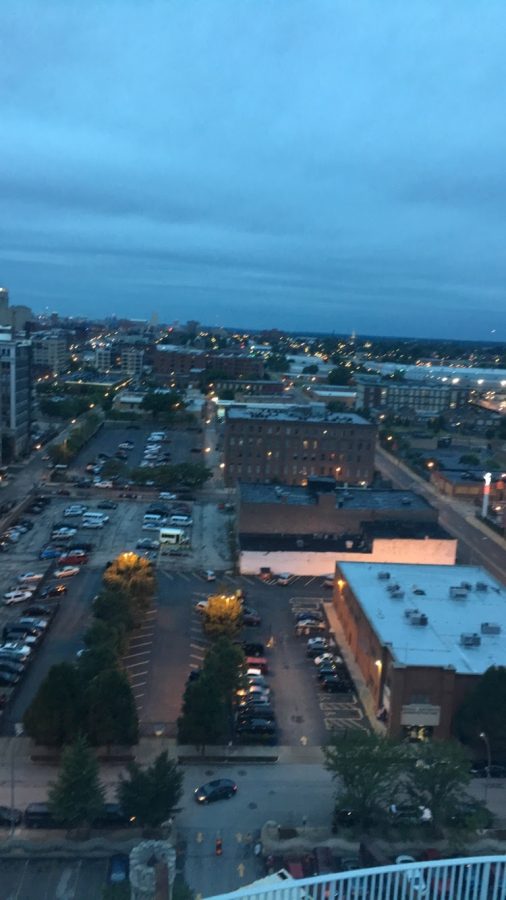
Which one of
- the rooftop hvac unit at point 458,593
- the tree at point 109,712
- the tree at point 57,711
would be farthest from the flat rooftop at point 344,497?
the tree at point 57,711

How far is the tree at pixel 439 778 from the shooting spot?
23.4 ft

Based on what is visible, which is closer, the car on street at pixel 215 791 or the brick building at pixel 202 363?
the car on street at pixel 215 791

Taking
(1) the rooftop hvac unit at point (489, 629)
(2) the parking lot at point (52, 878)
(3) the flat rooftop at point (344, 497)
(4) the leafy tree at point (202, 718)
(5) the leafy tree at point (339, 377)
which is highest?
(5) the leafy tree at point (339, 377)

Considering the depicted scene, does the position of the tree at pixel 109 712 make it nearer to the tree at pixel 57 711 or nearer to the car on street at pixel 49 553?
the tree at pixel 57 711

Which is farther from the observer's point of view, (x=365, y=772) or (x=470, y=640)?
(x=470, y=640)

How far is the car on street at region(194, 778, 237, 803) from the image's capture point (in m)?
7.76

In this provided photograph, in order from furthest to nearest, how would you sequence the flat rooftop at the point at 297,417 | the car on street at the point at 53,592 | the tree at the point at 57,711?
the flat rooftop at the point at 297,417, the car on street at the point at 53,592, the tree at the point at 57,711

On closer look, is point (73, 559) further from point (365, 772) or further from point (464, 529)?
point (464, 529)

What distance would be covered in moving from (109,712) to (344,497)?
1023cm

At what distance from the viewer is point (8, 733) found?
8.88 metres

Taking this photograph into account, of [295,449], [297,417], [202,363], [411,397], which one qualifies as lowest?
[295,449]

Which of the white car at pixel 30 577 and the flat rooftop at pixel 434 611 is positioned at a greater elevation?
the flat rooftop at pixel 434 611

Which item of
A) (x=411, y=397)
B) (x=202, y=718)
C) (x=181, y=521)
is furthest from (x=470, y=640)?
(x=411, y=397)

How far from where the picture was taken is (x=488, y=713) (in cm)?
873
